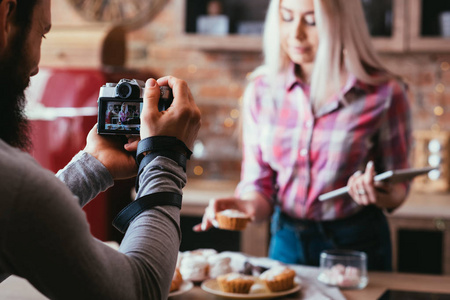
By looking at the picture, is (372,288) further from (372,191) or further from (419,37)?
(419,37)

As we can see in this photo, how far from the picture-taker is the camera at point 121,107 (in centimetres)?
107

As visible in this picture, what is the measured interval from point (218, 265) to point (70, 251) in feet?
2.85

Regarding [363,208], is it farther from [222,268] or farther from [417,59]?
[417,59]

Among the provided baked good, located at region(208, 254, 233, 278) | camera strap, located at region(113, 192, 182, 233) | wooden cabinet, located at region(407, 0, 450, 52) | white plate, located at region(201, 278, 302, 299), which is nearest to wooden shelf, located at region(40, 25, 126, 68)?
wooden cabinet, located at region(407, 0, 450, 52)

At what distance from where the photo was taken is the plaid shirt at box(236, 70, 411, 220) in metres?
1.82

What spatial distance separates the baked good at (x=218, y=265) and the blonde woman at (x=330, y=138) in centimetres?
23

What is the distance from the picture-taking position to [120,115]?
1.09 meters

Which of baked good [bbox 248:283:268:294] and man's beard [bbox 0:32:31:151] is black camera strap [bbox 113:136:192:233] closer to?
man's beard [bbox 0:32:31:151]

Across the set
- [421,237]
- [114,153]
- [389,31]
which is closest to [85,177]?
[114,153]

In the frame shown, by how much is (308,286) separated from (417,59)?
2.01 m

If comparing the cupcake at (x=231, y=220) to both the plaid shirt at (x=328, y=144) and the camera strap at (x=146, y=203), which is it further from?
the camera strap at (x=146, y=203)

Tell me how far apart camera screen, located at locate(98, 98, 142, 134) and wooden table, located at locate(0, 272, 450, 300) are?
49 centimetres

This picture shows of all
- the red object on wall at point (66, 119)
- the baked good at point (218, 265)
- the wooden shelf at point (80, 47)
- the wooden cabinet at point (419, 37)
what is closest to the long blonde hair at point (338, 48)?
the baked good at point (218, 265)

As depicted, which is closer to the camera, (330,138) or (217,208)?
(217,208)
